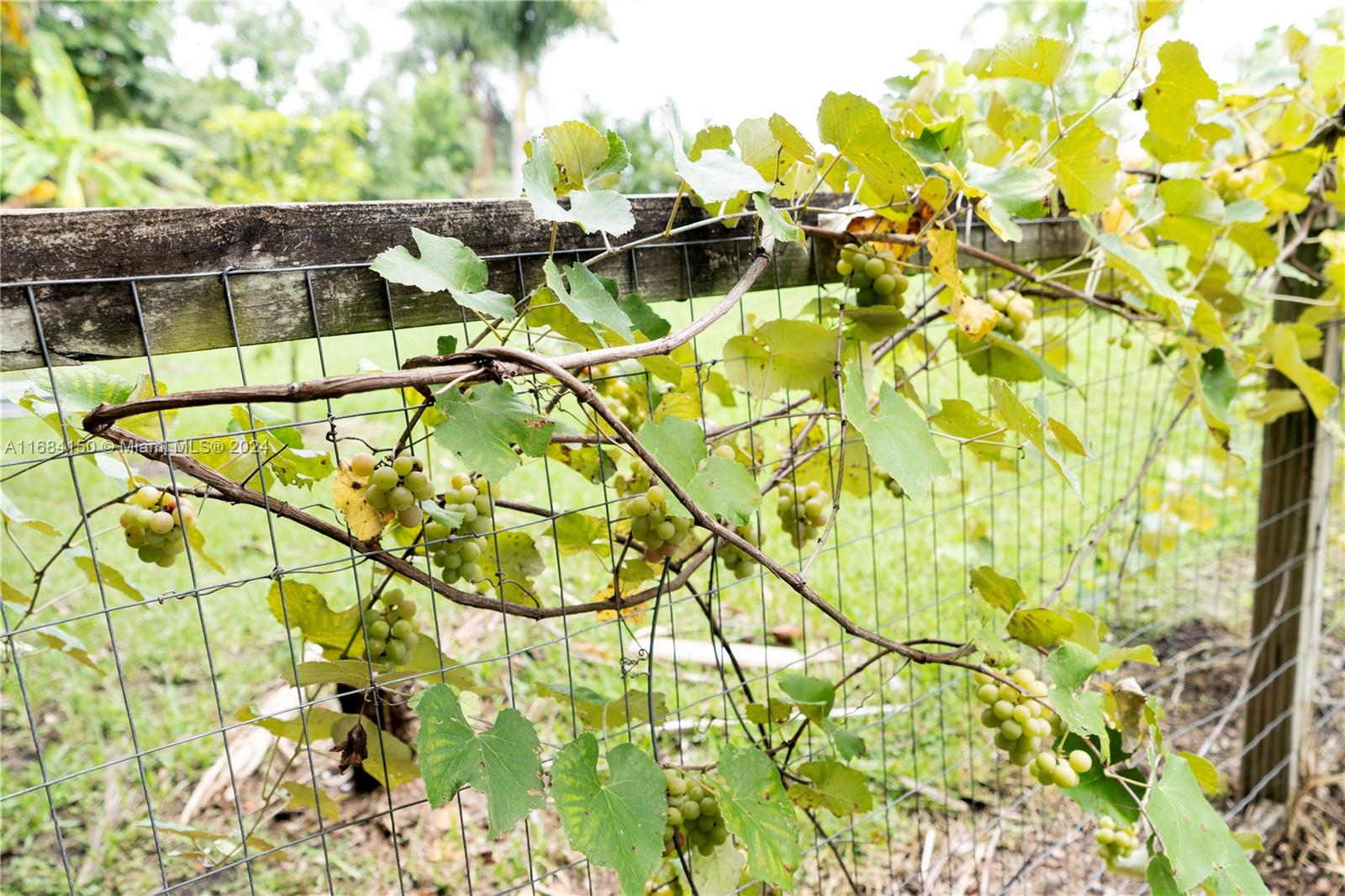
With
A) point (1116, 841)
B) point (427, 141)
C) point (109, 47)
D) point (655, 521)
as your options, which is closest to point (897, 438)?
point (655, 521)

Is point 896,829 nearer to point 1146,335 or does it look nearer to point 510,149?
point 1146,335

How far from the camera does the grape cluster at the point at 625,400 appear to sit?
3.67ft

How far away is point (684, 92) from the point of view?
1944 cm

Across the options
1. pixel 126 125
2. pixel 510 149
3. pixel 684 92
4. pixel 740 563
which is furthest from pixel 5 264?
pixel 510 149

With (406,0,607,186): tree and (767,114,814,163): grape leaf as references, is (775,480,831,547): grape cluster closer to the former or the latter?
(767,114,814,163): grape leaf

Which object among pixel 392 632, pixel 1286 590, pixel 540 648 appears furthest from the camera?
pixel 1286 590

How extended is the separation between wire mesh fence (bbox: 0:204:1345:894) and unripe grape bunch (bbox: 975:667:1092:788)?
0.47 ft

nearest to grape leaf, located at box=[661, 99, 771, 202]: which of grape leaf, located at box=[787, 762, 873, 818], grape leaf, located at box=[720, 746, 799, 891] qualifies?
grape leaf, located at box=[720, 746, 799, 891]

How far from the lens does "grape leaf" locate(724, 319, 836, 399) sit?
3.07ft

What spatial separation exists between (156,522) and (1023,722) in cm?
87

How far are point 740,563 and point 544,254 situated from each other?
43cm

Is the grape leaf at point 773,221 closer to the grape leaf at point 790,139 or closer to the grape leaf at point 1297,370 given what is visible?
the grape leaf at point 790,139

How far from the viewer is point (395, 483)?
735 mm

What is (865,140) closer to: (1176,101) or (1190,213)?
(1176,101)
